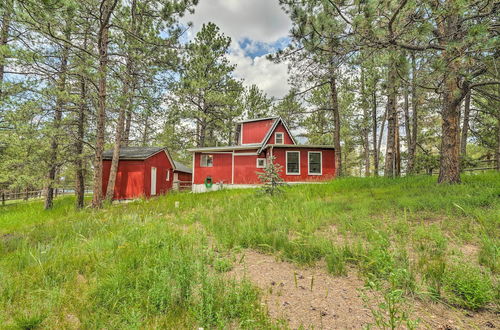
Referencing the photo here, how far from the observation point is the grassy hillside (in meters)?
1.79

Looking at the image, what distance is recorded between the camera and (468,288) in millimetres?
1825

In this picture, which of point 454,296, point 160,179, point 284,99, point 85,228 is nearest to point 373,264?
point 454,296

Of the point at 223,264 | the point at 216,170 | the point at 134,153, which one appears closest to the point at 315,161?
the point at 216,170

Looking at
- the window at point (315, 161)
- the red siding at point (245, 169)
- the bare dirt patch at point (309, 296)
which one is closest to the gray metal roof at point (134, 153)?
the red siding at point (245, 169)

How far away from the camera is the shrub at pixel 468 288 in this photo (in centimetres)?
175

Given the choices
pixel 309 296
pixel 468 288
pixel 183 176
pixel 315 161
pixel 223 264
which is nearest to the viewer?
pixel 468 288

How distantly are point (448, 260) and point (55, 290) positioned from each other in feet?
14.1

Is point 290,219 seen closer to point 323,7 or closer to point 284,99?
point 323,7

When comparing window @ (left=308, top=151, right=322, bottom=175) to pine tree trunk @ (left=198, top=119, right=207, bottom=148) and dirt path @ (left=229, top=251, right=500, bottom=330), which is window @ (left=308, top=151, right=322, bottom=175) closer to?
pine tree trunk @ (left=198, top=119, right=207, bottom=148)

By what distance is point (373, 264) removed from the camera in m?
2.38

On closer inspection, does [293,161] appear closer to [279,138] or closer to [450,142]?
[279,138]

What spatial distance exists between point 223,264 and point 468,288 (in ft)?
7.74

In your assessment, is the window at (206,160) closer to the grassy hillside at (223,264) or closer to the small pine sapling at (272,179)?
the small pine sapling at (272,179)

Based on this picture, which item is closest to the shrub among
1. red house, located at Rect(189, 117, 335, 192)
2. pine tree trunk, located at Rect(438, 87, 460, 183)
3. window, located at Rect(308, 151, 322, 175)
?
pine tree trunk, located at Rect(438, 87, 460, 183)
